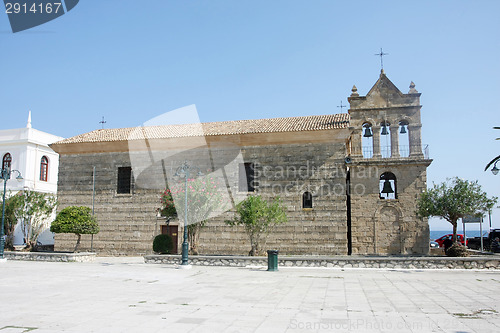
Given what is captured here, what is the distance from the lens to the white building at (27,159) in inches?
1239

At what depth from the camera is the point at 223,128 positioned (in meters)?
22.7

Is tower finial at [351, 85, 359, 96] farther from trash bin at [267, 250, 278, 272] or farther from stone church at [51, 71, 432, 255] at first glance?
trash bin at [267, 250, 278, 272]

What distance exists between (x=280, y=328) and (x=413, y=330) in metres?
1.99

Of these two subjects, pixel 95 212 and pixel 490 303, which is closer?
pixel 490 303

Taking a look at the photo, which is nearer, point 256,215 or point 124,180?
point 256,215

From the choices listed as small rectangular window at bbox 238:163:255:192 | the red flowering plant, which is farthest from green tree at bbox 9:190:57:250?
small rectangular window at bbox 238:163:255:192

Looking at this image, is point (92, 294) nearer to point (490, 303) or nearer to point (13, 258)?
point (490, 303)

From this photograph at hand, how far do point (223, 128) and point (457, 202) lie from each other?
12135 millimetres

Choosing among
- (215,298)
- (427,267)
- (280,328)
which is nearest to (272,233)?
(427,267)

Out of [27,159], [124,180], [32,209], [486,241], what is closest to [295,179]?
[124,180]

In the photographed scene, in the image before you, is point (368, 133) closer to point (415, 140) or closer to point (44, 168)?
point (415, 140)

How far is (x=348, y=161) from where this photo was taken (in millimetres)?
20531

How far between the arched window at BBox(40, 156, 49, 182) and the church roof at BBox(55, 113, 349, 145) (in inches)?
440

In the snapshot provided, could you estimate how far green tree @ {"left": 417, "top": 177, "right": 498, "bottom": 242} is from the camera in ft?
54.6
